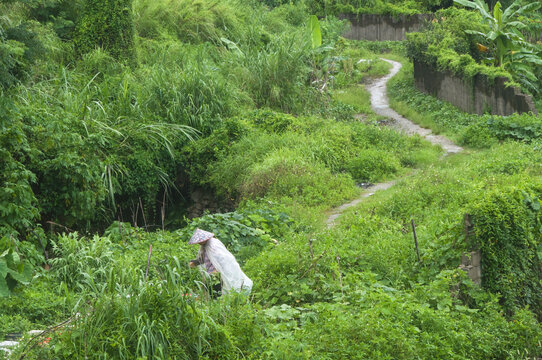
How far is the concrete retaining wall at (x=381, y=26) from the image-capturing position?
32.2 m

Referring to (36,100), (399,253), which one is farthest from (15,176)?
(399,253)

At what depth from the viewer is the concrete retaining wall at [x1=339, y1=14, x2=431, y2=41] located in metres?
32.2

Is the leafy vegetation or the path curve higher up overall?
the leafy vegetation

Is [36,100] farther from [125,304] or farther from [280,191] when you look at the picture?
[125,304]

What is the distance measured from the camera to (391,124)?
18.8 metres

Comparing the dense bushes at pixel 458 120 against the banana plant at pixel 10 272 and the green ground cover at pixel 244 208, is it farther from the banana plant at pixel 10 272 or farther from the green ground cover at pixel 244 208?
the banana plant at pixel 10 272

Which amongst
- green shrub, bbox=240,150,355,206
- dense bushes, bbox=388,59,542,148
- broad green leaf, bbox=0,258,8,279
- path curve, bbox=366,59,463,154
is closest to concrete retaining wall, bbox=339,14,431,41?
path curve, bbox=366,59,463,154

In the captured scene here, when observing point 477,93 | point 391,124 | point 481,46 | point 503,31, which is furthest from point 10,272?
point 481,46

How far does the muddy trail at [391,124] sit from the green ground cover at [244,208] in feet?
1.05

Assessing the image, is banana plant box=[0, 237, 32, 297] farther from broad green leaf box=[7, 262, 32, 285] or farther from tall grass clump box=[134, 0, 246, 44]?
tall grass clump box=[134, 0, 246, 44]

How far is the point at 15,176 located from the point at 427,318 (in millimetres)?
6265

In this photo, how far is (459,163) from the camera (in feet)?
47.1

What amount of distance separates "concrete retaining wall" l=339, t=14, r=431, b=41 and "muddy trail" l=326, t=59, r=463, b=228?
479 centimetres

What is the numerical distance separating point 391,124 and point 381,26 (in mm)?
15615
